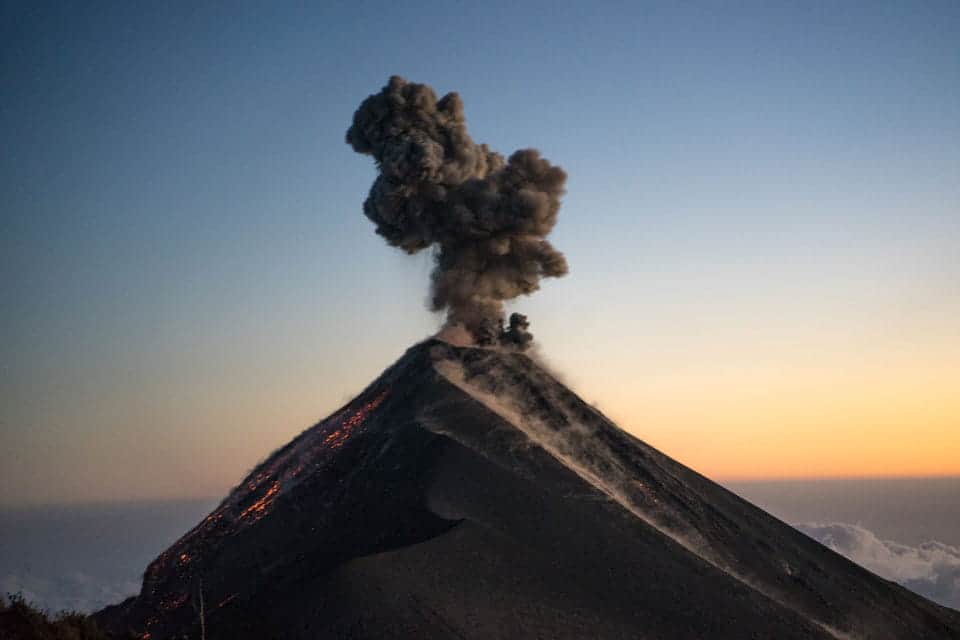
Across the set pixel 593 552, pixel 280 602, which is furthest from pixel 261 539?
pixel 593 552

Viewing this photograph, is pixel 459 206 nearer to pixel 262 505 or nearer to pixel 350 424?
pixel 350 424

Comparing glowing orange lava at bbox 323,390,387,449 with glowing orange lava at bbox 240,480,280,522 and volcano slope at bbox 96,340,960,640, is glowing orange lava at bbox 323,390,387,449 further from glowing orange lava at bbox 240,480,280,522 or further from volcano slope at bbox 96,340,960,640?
glowing orange lava at bbox 240,480,280,522

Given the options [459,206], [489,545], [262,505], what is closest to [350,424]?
[262,505]

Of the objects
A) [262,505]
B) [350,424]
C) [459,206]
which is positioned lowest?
[262,505]

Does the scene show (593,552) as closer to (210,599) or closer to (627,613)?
(627,613)

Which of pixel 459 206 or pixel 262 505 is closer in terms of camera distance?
pixel 262 505

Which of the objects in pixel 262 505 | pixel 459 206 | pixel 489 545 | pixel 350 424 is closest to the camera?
pixel 489 545

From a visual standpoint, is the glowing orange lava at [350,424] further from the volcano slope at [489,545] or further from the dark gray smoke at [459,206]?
the dark gray smoke at [459,206]
